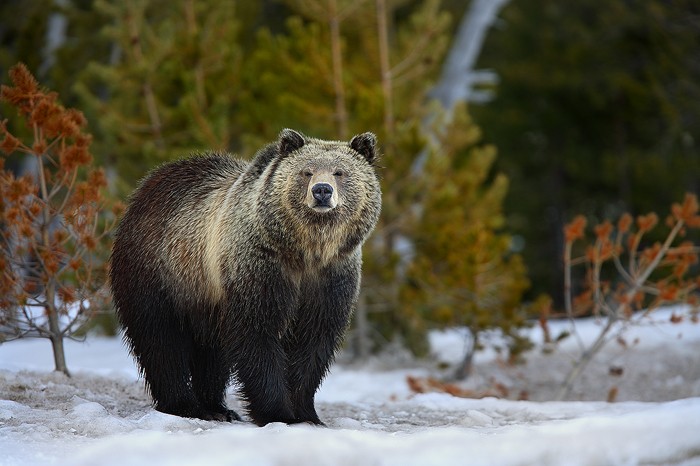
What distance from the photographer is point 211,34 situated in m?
12.8

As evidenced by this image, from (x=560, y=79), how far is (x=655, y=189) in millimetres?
2980

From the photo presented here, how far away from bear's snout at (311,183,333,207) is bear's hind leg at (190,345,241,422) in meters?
1.47

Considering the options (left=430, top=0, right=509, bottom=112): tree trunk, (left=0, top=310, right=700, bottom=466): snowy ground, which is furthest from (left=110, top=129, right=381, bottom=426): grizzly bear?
(left=430, top=0, right=509, bottom=112): tree trunk

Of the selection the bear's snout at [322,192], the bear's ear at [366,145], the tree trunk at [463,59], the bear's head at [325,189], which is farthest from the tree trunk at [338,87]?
the bear's snout at [322,192]

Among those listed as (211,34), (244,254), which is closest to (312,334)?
(244,254)

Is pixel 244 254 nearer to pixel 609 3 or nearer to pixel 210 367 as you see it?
pixel 210 367

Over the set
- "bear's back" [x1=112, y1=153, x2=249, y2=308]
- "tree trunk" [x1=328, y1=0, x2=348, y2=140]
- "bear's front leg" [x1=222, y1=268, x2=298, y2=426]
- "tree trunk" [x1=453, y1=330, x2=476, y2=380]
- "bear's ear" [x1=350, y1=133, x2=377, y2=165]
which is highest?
"tree trunk" [x1=328, y1=0, x2=348, y2=140]

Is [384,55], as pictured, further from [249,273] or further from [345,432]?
[345,432]

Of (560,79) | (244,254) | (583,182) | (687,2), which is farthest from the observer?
(583,182)

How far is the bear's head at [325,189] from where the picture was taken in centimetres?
566

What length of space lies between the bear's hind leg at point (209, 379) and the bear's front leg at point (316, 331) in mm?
583

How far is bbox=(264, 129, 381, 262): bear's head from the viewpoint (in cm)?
566

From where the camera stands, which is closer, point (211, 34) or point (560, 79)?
point (211, 34)

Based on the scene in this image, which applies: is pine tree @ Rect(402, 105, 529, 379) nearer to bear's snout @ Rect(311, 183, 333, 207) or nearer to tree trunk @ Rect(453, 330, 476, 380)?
tree trunk @ Rect(453, 330, 476, 380)
